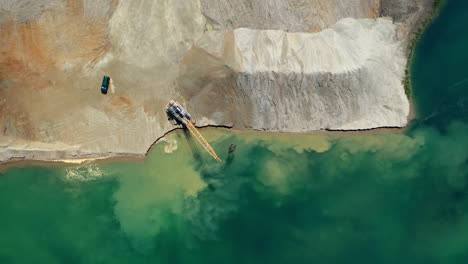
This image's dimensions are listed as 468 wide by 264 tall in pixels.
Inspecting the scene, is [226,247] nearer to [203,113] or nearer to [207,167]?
[207,167]

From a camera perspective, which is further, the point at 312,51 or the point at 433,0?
the point at 433,0

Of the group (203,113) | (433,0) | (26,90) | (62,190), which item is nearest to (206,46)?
(203,113)

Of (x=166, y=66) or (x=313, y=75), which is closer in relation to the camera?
(x=313, y=75)

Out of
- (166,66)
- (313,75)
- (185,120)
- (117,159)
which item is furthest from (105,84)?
(313,75)

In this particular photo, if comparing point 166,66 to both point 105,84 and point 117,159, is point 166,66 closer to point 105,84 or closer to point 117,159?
point 105,84

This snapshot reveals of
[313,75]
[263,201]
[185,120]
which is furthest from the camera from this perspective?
[263,201]

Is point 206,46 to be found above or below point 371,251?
above

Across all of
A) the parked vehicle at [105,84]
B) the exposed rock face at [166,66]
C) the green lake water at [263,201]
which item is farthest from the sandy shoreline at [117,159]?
the parked vehicle at [105,84]

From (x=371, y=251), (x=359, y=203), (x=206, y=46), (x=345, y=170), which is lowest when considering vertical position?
(x=371, y=251)
